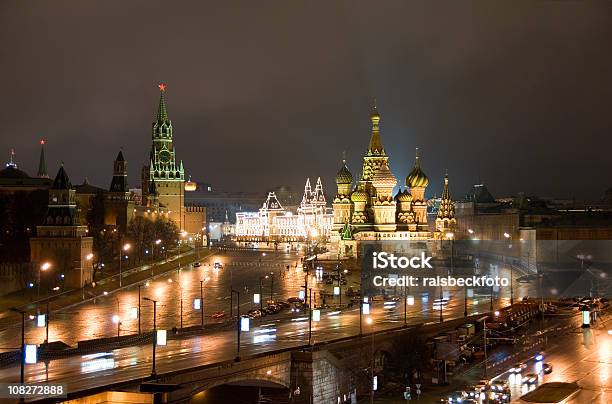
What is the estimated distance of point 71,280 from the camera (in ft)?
210

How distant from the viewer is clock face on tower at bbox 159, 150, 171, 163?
12338 centimetres

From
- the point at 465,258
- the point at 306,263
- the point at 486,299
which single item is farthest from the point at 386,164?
the point at 486,299

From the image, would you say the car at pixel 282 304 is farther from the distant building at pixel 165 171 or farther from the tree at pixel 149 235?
the distant building at pixel 165 171

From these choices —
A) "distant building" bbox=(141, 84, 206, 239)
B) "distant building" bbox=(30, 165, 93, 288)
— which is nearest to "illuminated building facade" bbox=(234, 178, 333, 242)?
"distant building" bbox=(141, 84, 206, 239)

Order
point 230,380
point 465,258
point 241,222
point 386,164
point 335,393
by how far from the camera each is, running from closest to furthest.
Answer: point 230,380, point 335,393, point 465,258, point 386,164, point 241,222

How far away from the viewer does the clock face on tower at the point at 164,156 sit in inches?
4857

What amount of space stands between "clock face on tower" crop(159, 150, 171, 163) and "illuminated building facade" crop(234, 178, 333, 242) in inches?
1029

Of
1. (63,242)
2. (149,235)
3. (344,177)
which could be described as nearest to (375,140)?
(344,177)

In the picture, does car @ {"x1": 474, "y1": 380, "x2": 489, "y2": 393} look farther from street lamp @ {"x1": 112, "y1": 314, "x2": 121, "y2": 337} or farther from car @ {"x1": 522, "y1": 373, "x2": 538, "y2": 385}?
street lamp @ {"x1": 112, "y1": 314, "x2": 121, "y2": 337}

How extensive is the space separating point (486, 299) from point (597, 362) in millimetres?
17622

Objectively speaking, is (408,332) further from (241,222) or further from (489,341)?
(241,222)

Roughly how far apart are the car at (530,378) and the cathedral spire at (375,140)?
193ft

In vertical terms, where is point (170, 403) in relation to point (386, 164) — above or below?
below

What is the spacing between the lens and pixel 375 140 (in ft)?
333
